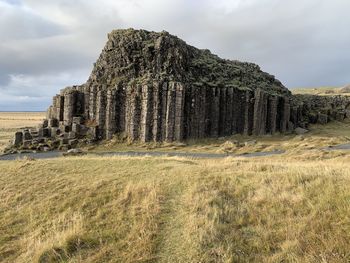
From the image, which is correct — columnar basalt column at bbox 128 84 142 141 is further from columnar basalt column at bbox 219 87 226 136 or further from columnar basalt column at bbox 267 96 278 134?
columnar basalt column at bbox 267 96 278 134

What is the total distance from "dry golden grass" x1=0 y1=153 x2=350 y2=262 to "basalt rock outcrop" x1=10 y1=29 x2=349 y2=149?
2377 centimetres

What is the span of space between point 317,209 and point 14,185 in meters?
14.7

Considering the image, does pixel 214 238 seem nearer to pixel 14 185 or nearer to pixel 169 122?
pixel 14 185

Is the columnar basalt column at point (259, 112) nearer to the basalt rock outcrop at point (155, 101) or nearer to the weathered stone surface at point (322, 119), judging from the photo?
the basalt rock outcrop at point (155, 101)

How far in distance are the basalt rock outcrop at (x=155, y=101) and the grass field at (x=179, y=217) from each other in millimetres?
23031

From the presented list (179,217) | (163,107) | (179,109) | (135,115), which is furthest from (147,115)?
(179,217)

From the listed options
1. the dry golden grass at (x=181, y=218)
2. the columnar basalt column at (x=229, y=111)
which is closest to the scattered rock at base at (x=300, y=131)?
the columnar basalt column at (x=229, y=111)

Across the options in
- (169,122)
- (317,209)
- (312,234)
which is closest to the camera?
(312,234)

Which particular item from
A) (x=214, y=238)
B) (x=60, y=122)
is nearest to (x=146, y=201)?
(x=214, y=238)

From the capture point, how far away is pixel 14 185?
18.9 m

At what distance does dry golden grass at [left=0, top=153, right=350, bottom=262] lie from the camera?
1026 centimetres

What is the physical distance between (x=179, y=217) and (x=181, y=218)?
142mm

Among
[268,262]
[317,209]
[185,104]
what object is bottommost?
[268,262]

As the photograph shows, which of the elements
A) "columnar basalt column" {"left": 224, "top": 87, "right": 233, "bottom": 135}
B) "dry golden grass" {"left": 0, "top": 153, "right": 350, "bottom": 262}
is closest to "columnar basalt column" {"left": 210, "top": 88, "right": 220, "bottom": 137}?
"columnar basalt column" {"left": 224, "top": 87, "right": 233, "bottom": 135}
